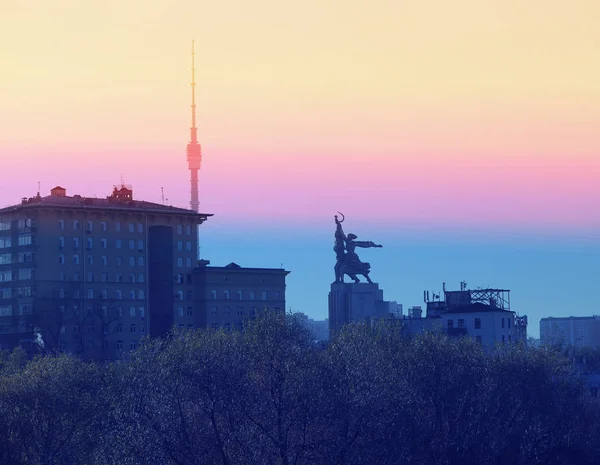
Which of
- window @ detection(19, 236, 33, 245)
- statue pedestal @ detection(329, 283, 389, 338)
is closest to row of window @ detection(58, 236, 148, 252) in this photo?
window @ detection(19, 236, 33, 245)

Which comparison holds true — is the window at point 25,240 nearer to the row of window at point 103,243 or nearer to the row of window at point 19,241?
the row of window at point 19,241

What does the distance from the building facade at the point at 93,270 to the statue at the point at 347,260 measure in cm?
2812

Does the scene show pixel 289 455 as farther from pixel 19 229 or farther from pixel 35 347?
pixel 19 229

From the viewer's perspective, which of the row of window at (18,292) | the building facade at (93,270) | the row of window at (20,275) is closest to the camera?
the building facade at (93,270)

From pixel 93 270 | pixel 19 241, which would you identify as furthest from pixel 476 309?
pixel 19 241

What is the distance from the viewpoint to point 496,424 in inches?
3258

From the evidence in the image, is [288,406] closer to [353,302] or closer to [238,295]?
[353,302]

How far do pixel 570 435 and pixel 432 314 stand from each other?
2800 inches

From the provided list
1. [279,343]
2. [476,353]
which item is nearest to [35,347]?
[476,353]

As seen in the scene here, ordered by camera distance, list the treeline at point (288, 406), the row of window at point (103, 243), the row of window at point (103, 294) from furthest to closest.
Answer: the row of window at point (103, 243) → the row of window at point (103, 294) → the treeline at point (288, 406)

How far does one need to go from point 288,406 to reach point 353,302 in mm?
96367

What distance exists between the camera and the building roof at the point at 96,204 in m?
179

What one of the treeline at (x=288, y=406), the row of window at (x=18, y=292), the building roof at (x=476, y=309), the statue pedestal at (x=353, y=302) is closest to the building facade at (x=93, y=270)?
the row of window at (x=18, y=292)

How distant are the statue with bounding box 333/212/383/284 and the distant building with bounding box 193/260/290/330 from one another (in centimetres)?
2160
